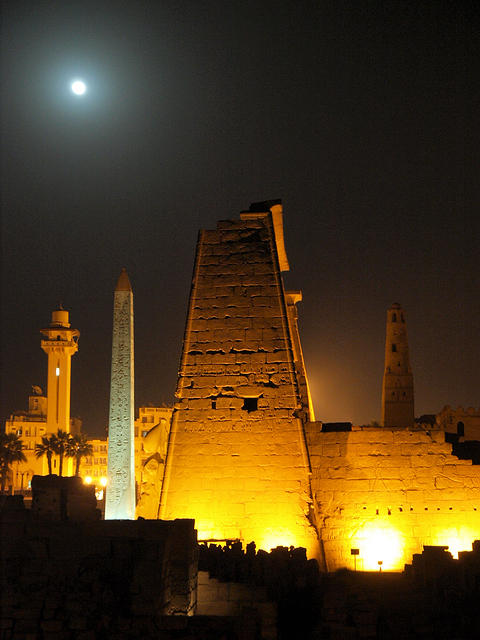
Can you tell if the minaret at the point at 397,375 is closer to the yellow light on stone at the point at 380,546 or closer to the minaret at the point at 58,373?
the yellow light on stone at the point at 380,546

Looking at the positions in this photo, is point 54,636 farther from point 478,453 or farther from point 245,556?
point 478,453

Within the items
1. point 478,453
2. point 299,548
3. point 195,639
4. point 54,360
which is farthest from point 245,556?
point 54,360

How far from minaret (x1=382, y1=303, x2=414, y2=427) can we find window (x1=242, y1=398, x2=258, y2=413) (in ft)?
60.4

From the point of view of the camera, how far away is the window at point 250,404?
700 inches

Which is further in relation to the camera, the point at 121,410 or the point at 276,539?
the point at 121,410

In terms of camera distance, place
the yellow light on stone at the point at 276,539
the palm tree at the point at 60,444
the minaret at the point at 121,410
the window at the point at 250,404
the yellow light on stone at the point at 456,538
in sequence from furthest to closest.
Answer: the palm tree at the point at 60,444 < the minaret at the point at 121,410 < the window at the point at 250,404 < the yellow light on stone at the point at 456,538 < the yellow light on stone at the point at 276,539

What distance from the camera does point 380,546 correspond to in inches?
687

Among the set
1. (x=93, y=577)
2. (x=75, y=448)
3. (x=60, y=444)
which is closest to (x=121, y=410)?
(x=93, y=577)

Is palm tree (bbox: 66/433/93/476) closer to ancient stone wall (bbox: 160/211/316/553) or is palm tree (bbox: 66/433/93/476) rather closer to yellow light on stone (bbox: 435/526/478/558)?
ancient stone wall (bbox: 160/211/316/553)

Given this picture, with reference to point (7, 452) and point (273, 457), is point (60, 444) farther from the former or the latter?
point (273, 457)

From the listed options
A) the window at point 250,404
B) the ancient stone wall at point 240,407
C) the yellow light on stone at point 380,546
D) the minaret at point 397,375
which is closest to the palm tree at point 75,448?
the minaret at point 397,375

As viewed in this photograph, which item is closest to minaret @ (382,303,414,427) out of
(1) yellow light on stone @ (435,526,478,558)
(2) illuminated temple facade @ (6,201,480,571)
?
(2) illuminated temple facade @ (6,201,480,571)

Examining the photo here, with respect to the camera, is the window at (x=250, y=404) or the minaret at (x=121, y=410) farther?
the minaret at (x=121, y=410)

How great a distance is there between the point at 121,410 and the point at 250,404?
8.18 m
